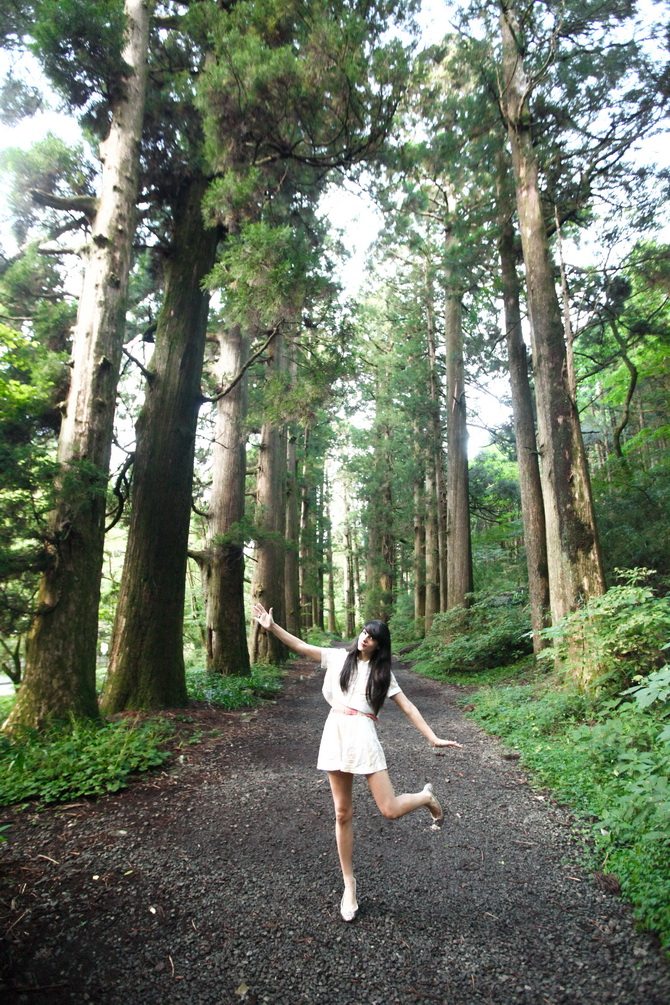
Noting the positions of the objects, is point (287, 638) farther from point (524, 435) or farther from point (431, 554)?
point (431, 554)

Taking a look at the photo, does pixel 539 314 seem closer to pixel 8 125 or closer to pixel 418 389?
pixel 8 125

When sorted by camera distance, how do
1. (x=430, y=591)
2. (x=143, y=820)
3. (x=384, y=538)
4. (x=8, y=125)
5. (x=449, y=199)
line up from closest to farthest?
(x=143, y=820) < (x=8, y=125) < (x=449, y=199) < (x=430, y=591) < (x=384, y=538)

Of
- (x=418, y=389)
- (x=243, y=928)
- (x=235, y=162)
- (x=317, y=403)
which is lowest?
(x=243, y=928)

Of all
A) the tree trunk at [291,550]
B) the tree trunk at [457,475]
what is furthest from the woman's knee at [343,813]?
the tree trunk at [291,550]

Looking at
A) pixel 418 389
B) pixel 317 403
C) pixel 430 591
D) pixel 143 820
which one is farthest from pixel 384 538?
pixel 143 820

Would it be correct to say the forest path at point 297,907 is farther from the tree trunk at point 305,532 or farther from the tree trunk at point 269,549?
the tree trunk at point 305,532

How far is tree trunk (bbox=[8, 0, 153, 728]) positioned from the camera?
15.8 feet

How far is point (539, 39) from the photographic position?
8016 mm

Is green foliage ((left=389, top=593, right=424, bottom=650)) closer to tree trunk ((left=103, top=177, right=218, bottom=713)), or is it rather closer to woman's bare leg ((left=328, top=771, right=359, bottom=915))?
tree trunk ((left=103, top=177, right=218, bottom=713))

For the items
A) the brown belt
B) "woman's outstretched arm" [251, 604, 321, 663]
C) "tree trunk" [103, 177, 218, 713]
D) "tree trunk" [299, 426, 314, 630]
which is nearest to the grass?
"tree trunk" [103, 177, 218, 713]

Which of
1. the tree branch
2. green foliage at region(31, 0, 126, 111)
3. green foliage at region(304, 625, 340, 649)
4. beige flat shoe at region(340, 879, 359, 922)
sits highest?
green foliage at region(31, 0, 126, 111)

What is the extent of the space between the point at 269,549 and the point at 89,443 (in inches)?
280

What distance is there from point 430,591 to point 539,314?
12.3 m

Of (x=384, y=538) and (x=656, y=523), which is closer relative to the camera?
(x=656, y=523)
